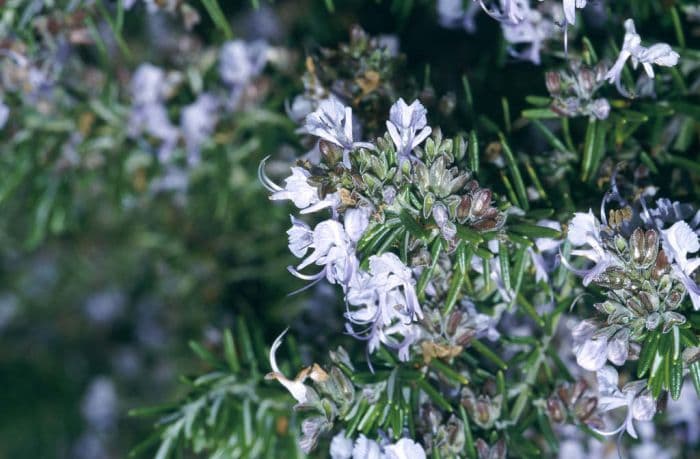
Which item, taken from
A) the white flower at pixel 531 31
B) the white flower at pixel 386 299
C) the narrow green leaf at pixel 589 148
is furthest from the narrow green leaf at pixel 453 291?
the white flower at pixel 531 31

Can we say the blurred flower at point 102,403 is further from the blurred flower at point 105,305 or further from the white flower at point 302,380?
the white flower at point 302,380

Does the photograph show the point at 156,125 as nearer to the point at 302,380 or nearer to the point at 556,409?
the point at 302,380

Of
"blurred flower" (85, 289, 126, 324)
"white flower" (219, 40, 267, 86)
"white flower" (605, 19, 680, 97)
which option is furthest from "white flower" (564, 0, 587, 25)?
"blurred flower" (85, 289, 126, 324)

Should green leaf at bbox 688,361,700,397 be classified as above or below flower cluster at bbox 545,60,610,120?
below

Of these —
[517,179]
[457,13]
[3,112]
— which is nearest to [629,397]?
[517,179]

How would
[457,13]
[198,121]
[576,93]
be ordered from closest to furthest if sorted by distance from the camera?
1. [576,93]
2. [457,13]
3. [198,121]

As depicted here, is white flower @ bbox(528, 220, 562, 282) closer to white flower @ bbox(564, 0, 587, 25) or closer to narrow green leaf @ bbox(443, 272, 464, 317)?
narrow green leaf @ bbox(443, 272, 464, 317)
